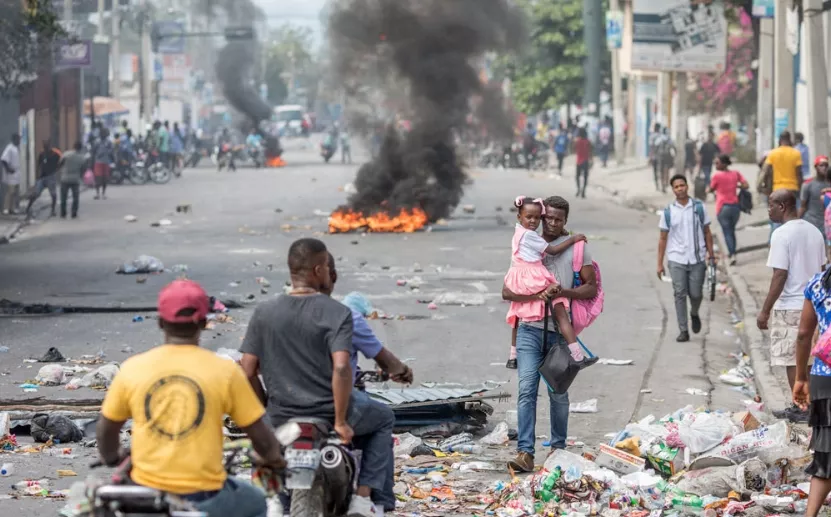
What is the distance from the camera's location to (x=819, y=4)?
20250 millimetres

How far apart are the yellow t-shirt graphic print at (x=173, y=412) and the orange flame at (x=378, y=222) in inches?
848

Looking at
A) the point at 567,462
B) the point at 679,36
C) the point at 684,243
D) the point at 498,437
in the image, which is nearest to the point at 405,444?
the point at 498,437

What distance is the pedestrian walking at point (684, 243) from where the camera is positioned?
42.8ft

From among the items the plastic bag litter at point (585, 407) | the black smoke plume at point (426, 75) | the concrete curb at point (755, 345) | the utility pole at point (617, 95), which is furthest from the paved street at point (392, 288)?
the utility pole at point (617, 95)

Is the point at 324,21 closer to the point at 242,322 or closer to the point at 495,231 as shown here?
the point at 495,231

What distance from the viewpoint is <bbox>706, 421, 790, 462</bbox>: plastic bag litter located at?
7.81 meters

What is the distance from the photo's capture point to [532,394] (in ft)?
27.2

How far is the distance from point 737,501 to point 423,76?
22139 millimetres

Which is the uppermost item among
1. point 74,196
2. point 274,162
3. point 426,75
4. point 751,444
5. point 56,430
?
point 426,75

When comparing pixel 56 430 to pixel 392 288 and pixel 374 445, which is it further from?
pixel 392 288

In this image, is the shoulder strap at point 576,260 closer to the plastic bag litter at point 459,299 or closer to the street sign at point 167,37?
the plastic bag litter at point 459,299

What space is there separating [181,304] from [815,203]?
12.6 metres

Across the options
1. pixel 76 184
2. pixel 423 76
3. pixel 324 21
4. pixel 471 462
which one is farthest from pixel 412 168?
pixel 471 462

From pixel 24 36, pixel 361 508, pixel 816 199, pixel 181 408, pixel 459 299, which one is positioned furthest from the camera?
pixel 24 36
